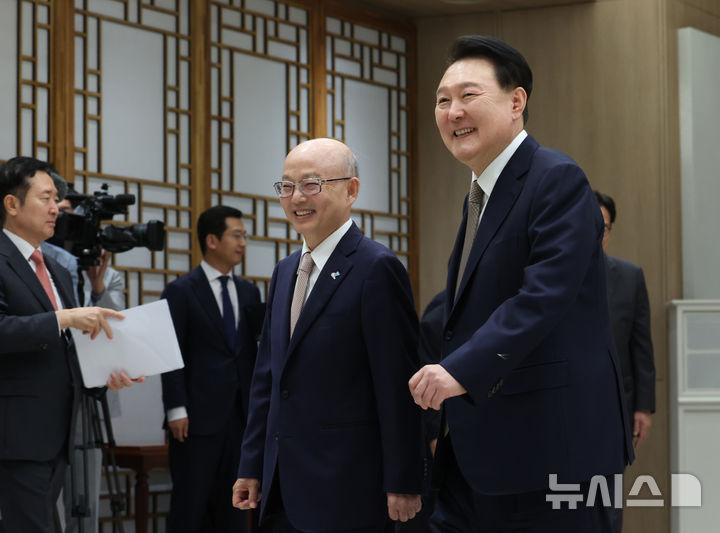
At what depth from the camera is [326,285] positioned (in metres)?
2.54

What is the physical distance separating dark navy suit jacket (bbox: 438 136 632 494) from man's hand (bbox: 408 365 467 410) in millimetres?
16

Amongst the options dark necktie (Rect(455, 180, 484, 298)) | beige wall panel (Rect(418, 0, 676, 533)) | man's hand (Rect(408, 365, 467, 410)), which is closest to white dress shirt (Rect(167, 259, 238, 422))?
beige wall panel (Rect(418, 0, 676, 533))

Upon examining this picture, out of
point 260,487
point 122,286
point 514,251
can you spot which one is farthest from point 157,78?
point 514,251

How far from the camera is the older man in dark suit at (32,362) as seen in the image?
325 centimetres

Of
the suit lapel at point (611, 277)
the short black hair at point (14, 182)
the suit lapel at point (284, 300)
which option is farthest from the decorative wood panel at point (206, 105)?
the suit lapel at point (284, 300)

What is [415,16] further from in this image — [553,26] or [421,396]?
[421,396]

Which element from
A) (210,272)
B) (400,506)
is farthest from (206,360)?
(400,506)

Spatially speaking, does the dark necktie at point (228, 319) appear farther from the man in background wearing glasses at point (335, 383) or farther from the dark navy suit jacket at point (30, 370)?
the man in background wearing glasses at point (335, 383)

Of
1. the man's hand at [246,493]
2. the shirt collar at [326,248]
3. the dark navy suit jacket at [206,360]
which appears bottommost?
the man's hand at [246,493]

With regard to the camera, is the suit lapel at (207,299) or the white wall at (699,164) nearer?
the suit lapel at (207,299)

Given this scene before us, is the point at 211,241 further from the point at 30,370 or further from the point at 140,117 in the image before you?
the point at 30,370

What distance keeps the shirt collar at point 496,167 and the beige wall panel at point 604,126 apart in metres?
4.16

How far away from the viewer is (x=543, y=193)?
196cm

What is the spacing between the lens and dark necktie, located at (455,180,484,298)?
6.97 feet
